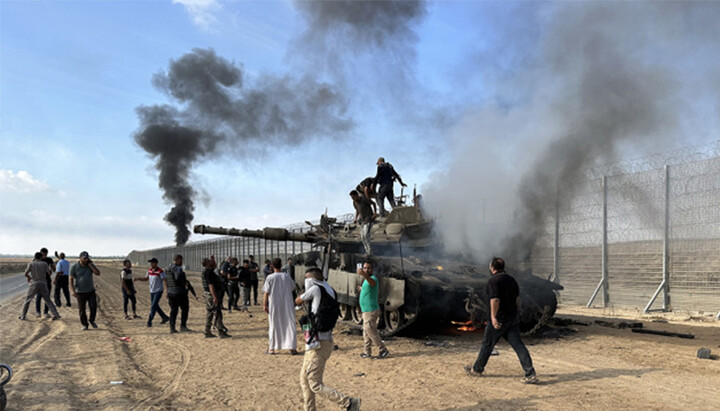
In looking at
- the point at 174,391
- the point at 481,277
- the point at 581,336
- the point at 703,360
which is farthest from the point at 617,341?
the point at 174,391

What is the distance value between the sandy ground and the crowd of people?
0.36 meters

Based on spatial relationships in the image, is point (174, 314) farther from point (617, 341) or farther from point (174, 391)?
point (617, 341)

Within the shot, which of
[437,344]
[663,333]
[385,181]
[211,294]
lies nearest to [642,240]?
[663,333]

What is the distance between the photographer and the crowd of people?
5180 millimetres

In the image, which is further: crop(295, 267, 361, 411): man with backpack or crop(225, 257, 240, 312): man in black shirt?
crop(225, 257, 240, 312): man in black shirt

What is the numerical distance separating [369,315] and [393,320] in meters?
2.00

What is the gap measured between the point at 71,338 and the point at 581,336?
368 inches

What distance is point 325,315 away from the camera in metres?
5.21

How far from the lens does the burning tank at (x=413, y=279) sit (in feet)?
31.4

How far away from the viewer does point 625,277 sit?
14.7 m

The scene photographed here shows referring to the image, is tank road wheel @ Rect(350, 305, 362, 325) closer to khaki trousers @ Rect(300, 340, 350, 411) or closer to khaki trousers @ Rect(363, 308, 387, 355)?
khaki trousers @ Rect(363, 308, 387, 355)

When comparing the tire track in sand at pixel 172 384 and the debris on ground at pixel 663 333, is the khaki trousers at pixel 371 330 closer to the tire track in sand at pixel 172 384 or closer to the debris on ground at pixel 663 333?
the tire track in sand at pixel 172 384

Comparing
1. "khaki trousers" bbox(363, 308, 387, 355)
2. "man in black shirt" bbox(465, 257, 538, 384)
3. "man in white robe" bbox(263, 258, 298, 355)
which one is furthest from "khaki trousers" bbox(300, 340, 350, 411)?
"khaki trousers" bbox(363, 308, 387, 355)

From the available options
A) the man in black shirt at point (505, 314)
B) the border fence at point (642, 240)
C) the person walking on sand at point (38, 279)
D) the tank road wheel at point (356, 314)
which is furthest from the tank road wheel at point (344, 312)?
the person walking on sand at point (38, 279)
